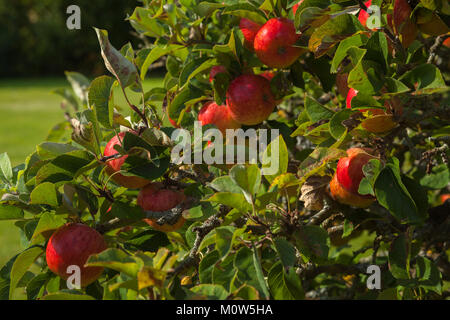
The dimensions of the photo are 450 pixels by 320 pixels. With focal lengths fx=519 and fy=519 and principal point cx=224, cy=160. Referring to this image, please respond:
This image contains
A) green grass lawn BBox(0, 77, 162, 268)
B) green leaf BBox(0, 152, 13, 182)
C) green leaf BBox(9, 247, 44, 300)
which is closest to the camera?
green leaf BBox(9, 247, 44, 300)

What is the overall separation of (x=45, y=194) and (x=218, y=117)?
1.41 ft

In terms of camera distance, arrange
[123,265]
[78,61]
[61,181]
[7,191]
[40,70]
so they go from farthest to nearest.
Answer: [40,70] → [78,61] → [7,191] → [61,181] → [123,265]

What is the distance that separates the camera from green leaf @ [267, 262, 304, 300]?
2.60 ft

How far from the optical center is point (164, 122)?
1.18 metres

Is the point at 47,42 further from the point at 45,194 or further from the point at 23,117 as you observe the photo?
the point at 45,194

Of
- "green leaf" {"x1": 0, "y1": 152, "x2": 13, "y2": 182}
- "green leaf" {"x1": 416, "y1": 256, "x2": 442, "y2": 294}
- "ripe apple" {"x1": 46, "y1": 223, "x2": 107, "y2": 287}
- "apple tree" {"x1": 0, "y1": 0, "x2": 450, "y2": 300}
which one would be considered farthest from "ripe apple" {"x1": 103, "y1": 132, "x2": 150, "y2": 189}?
"green leaf" {"x1": 416, "y1": 256, "x2": 442, "y2": 294}

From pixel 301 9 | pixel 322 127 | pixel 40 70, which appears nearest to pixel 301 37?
pixel 301 9

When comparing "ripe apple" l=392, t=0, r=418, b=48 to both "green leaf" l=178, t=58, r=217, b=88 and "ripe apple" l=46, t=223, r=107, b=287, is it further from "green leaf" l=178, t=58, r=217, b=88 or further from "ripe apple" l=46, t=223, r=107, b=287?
"ripe apple" l=46, t=223, r=107, b=287

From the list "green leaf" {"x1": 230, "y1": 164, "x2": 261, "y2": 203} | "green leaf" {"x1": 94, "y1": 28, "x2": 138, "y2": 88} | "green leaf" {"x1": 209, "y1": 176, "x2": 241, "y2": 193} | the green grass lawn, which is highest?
"green leaf" {"x1": 94, "y1": 28, "x2": 138, "y2": 88}

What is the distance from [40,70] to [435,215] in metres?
16.7

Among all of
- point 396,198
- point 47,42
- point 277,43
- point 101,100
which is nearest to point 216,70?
point 277,43

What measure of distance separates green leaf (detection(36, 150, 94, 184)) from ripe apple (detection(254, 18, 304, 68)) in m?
0.39

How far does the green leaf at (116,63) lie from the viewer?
2.97ft
